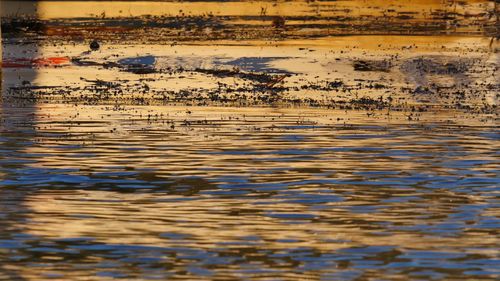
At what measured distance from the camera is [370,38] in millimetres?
42594

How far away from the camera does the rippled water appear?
1198 centimetres

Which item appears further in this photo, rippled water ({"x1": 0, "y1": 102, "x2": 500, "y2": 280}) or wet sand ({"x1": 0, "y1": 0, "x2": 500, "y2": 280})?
wet sand ({"x1": 0, "y1": 0, "x2": 500, "y2": 280})

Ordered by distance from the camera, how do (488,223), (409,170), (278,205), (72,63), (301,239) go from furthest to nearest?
(72,63) < (409,170) < (278,205) < (488,223) < (301,239)

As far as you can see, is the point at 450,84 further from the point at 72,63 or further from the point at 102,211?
the point at 102,211

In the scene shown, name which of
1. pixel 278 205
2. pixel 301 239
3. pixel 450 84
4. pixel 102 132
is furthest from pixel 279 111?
pixel 301 239

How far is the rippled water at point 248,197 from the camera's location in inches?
472

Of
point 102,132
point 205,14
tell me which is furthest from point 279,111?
point 205,14

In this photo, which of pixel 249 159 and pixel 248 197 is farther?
pixel 249 159

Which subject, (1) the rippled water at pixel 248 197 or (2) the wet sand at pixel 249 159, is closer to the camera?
(1) the rippled water at pixel 248 197

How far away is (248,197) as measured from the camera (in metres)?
15.5

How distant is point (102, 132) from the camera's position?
21.6 m

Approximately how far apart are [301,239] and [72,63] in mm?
22151

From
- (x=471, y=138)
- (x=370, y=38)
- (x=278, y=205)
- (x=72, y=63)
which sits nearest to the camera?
(x=278, y=205)

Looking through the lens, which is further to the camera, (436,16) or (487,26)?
(436,16)
